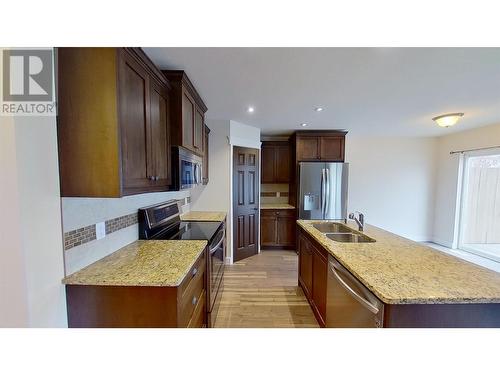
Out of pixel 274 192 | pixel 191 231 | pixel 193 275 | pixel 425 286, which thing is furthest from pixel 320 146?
pixel 193 275

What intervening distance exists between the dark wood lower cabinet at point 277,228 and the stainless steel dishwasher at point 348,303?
8.16 ft

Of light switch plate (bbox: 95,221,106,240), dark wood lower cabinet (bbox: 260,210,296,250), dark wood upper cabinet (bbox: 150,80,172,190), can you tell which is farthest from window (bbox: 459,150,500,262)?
light switch plate (bbox: 95,221,106,240)

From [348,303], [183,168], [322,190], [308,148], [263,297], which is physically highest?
[308,148]

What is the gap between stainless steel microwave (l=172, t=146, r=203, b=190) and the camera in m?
1.86

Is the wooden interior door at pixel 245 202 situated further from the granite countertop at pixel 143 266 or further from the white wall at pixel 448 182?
the white wall at pixel 448 182

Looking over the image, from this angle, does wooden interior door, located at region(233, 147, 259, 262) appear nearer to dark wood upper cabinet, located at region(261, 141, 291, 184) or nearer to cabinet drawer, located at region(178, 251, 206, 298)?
dark wood upper cabinet, located at region(261, 141, 291, 184)

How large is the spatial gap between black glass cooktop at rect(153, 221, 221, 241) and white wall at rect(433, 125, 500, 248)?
4999 millimetres

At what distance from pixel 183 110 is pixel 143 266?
4.42ft

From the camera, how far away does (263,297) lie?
99.4 inches

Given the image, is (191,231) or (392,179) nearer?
(191,231)

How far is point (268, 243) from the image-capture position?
14.0 feet

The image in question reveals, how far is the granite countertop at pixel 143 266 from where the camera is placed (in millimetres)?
1112

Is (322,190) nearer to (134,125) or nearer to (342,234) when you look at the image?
(342,234)
